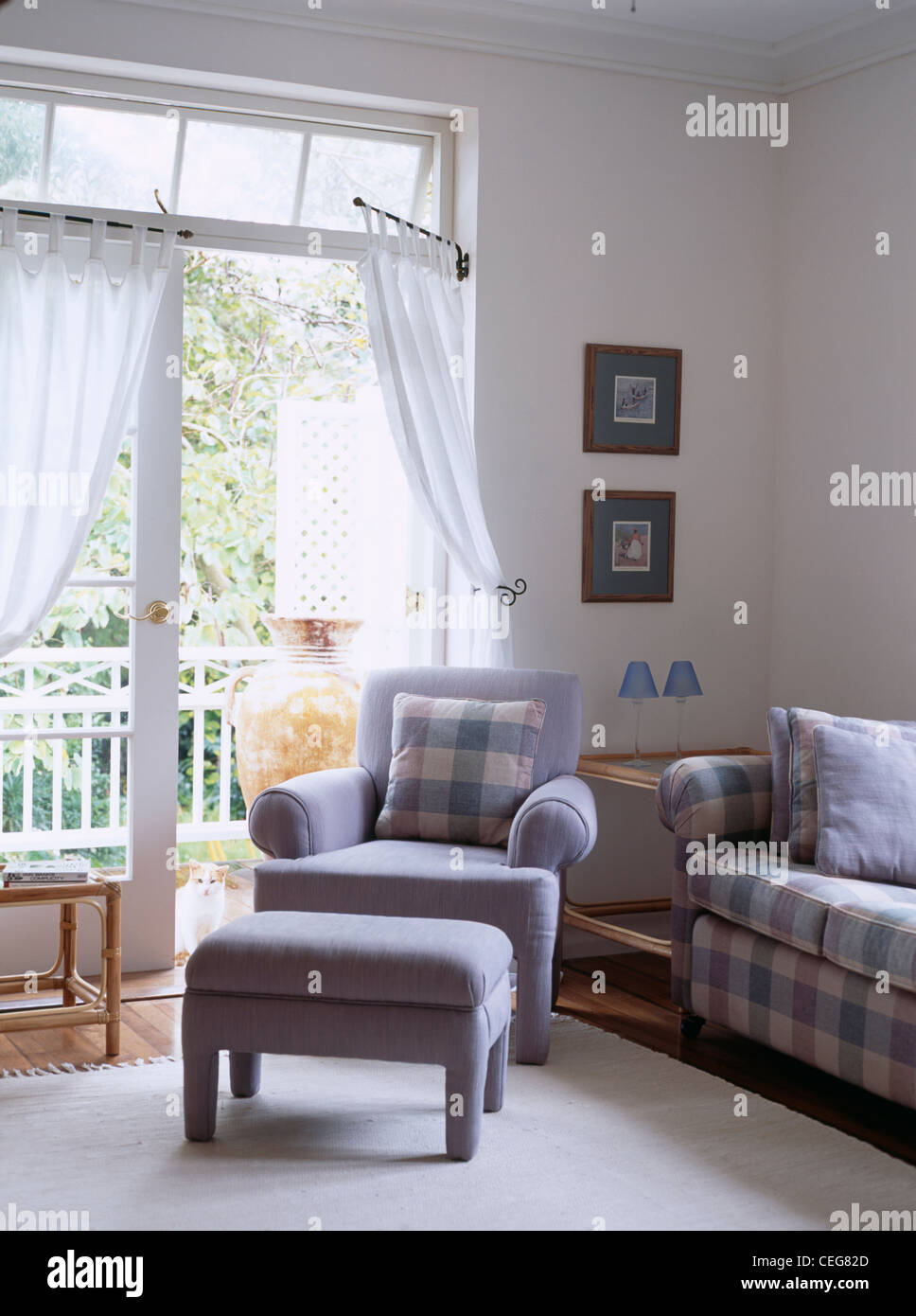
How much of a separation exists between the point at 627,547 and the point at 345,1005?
2190mm

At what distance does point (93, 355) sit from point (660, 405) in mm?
1834

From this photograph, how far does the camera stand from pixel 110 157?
3945 millimetres

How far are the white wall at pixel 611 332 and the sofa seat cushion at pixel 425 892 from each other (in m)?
1.18

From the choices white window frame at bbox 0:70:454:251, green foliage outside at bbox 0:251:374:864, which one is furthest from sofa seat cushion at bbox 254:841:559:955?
green foliage outside at bbox 0:251:374:864

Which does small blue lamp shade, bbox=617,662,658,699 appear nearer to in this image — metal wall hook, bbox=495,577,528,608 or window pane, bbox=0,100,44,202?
metal wall hook, bbox=495,577,528,608

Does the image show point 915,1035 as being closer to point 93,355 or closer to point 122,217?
point 93,355

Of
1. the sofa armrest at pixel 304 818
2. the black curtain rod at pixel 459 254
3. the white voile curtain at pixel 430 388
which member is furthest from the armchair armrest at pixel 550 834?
the black curtain rod at pixel 459 254

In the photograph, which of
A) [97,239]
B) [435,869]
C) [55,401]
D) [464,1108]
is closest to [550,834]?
[435,869]

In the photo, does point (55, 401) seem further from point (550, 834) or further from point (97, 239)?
point (550, 834)

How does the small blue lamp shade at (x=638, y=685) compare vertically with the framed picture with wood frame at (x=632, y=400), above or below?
below

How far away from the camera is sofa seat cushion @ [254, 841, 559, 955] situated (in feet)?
10.6

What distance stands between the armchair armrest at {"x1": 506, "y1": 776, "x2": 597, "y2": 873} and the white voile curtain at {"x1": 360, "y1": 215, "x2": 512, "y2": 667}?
872mm

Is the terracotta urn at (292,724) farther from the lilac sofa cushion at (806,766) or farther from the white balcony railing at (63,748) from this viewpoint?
the lilac sofa cushion at (806,766)

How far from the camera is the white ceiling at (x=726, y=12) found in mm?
4074
